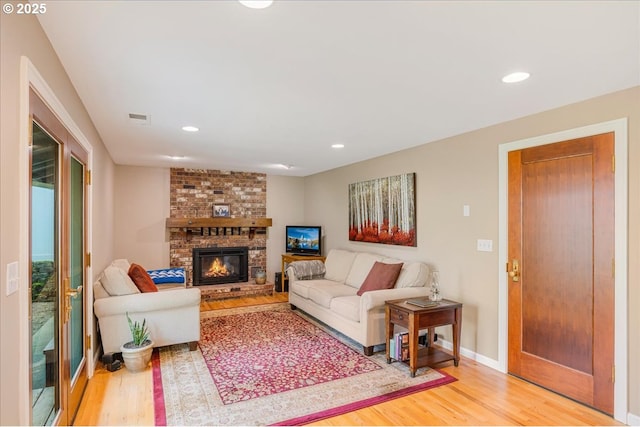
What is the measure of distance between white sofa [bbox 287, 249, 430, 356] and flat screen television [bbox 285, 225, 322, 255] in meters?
0.86

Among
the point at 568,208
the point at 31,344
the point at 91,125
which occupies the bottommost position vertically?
the point at 31,344

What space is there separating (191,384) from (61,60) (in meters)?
2.51

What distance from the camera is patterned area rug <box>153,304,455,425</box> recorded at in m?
2.50

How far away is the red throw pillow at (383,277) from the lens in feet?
12.9

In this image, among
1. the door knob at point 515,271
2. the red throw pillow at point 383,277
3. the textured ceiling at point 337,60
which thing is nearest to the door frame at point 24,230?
the textured ceiling at point 337,60

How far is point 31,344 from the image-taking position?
156 cm

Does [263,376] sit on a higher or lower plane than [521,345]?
lower

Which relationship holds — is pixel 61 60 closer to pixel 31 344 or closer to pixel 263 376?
pixel 31 344

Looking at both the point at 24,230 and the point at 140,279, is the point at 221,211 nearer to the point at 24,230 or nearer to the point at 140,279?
the point at 140,279

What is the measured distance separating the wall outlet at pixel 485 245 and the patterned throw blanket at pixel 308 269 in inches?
106

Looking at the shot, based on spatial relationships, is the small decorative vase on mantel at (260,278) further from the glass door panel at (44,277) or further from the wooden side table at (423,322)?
the glass door panel at (44,277)

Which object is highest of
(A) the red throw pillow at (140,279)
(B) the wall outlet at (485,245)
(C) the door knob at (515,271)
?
(B) the wall outlet at (485,245)

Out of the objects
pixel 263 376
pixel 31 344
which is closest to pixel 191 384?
pixel 263 376

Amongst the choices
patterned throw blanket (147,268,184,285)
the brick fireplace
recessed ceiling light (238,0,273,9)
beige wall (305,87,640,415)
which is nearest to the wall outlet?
beige wall (305,87,640,415)
